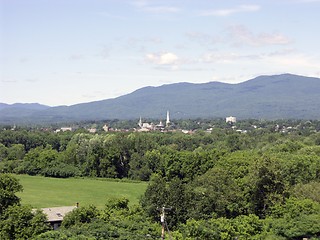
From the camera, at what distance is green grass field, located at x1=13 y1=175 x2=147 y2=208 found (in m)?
41.8

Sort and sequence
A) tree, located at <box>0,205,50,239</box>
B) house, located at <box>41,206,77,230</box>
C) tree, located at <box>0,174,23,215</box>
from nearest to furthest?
tree, located at <box>0,205,50,239</box> → tree, located at <box>0,174,23,215</box> → house, located at <box>41,206,77,230</box>

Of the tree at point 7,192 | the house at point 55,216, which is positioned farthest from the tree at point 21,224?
the house at point 55,216

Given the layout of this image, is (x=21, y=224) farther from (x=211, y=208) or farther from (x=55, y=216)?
(x=211, y=208)

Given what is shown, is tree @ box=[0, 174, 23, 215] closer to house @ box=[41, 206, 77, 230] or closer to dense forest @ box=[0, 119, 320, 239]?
dense forest @ box=[0, 119, 320, 239]

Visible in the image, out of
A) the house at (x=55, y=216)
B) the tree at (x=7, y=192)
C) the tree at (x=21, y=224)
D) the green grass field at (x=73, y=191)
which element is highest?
the tree at (x=7, y=192)

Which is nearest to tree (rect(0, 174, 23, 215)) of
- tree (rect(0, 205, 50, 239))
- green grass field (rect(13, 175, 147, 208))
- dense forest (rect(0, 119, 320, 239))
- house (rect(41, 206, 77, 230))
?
dense forest (rect(0, 119, 320, 239))

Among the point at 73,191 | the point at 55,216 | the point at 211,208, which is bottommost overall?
the point at 73,191

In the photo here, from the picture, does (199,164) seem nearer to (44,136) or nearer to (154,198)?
(154,198)

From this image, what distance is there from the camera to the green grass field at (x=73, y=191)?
41844 millimetres

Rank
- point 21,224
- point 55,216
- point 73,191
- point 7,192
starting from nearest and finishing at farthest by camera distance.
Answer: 1. point 21,224
2. point 7,192
3. point 55,216
4. point 73,191

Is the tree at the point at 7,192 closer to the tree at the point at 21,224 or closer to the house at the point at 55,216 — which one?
the tree at the point at 21,224

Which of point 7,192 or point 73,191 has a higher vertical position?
point 7,192

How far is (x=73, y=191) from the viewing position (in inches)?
1870

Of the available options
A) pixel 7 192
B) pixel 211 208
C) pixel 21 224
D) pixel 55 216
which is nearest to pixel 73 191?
pixel 55 216
